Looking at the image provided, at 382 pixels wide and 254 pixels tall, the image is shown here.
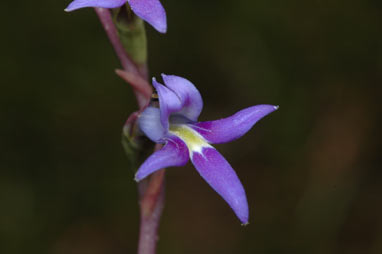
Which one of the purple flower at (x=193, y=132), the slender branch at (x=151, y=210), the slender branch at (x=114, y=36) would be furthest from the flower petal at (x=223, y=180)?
the slender branch at (x=114, y=36)

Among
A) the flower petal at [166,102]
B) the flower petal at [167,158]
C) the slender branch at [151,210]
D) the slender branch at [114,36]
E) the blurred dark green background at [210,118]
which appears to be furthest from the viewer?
the blurred dark green background at [210,118]

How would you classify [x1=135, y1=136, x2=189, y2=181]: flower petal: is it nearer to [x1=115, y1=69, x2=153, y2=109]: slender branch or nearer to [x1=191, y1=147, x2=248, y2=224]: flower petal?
[x1=191, y1=147, x2=248, y2=224]: flower petal

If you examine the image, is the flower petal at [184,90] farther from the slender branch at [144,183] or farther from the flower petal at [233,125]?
the slender branch at [144,183]

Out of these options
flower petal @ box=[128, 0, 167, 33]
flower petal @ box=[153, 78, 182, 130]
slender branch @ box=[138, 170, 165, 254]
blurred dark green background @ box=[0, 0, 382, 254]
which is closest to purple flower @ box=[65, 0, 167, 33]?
flower petal @ box=[128, 0, 167, 33]

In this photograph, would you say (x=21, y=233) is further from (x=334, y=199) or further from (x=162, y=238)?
(x=334, y=199)

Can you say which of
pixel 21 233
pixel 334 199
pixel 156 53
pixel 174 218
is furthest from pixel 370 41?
pixel 21 233

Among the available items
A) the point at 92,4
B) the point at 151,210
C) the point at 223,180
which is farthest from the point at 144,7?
the point at 151,210

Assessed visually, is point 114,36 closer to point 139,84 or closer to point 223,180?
point 139,84
